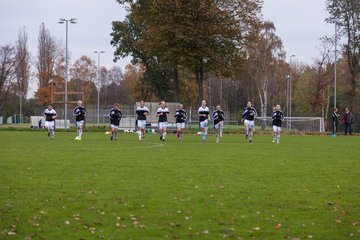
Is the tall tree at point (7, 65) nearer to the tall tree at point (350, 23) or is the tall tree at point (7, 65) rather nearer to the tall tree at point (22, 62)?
the tall tree at point (22, 62)

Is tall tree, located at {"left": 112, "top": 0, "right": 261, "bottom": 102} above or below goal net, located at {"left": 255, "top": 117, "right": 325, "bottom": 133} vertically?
above

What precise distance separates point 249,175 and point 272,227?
6.46m

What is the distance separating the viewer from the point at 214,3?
166 feet

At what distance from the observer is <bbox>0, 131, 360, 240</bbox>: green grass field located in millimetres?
8695

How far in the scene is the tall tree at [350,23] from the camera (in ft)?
190

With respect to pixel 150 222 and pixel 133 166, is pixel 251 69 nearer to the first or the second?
pixel 133 166

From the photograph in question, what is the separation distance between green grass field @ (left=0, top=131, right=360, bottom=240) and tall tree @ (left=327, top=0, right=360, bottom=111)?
139ft

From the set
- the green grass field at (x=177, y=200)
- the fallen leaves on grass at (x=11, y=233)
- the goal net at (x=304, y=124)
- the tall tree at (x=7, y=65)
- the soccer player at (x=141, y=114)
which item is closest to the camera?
the fallen leaves on grass at (x=11, y=233)

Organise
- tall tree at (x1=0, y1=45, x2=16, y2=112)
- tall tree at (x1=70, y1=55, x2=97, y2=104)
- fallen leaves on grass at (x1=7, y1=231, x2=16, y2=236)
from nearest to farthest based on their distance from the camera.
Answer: fallen leaves on grass at (x1=7, y1=231, x2=16, y2=236)
tall tree at (x1=0, y1=45, x2=16, y2=112)
tall tree at (x1=70, y1=55, x2=97, y2=104)

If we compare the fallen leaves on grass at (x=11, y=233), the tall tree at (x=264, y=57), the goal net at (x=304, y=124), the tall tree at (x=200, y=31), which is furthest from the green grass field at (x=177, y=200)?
the tall tree at (x=264, y=57)

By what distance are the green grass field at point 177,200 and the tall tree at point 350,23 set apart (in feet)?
139

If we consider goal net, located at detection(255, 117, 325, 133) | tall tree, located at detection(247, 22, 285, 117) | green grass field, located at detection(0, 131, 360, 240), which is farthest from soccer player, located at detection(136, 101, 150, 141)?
tall tree, located at detection(247, 22, 285, 117)

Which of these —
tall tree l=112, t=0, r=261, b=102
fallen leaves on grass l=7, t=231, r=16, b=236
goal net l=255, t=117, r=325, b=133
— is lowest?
fallen leaves on grass l=7, t=231, r=16, b=236

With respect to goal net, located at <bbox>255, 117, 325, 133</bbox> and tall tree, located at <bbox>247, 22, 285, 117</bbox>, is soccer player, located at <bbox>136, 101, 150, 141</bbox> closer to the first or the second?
goal net, located at <bbox>255, 117, 325, 133</bbox>
